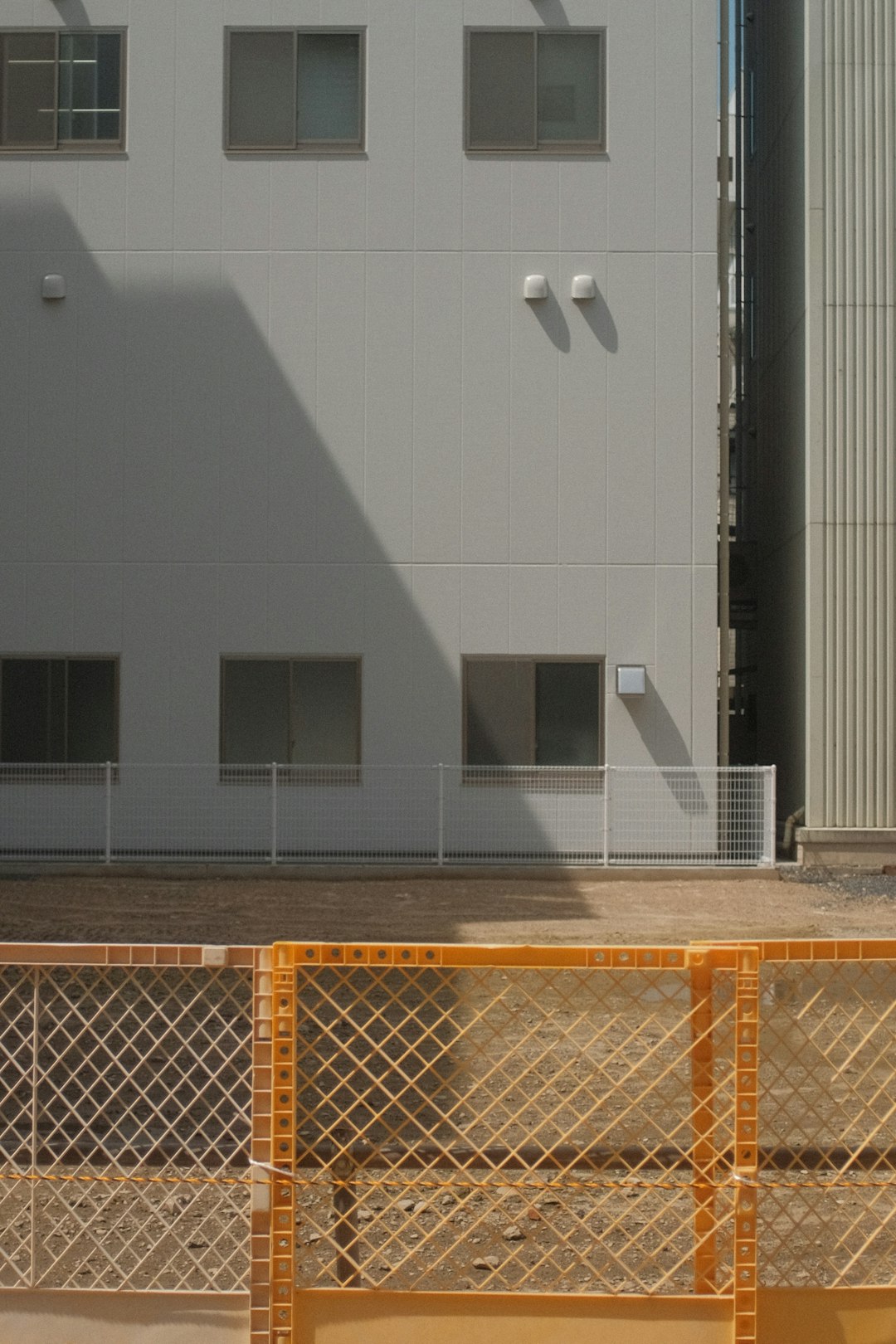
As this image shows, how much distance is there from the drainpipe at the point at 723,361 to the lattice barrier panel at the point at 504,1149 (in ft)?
31.5

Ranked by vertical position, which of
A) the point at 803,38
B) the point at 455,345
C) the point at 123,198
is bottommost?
the point at 455,345

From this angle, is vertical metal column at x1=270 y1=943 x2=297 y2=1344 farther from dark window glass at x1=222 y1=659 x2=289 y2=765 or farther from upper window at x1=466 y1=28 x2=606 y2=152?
upper window at x1=466 y1=28 x2=606 y2=152

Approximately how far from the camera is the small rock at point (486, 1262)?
5.91m

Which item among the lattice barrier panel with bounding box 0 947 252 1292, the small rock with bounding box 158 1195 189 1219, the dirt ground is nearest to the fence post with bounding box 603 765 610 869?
the dirt ground

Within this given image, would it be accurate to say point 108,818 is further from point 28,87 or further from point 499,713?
point 28,87

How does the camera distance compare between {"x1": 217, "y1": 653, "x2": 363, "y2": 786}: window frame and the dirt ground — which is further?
{"x1": 217, "y1": 653, "x2": 363, "y2": 786}: window frame

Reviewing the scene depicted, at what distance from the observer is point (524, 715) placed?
64.5ft

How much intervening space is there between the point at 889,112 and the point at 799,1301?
17986 mm

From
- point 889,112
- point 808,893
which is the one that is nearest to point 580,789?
point 808,893

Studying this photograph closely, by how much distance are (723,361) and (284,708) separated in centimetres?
675

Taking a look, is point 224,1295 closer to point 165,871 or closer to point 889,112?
point 165,871

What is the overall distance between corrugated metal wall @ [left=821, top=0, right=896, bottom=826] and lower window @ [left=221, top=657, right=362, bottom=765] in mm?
5648

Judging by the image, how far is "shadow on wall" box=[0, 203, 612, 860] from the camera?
64.8 feet

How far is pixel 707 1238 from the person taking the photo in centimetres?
462
